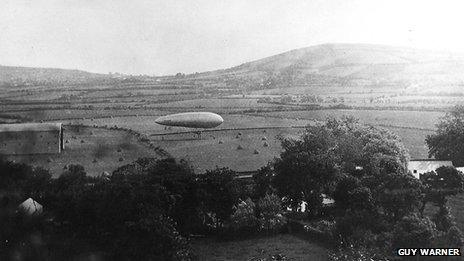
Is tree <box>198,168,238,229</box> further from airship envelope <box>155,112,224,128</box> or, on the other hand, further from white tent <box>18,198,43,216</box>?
airship envelope <box>155,112,224,128</box>

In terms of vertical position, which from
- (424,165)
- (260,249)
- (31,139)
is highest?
(31,139)

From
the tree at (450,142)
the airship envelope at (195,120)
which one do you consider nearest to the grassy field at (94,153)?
the airship envelope at (195,120)

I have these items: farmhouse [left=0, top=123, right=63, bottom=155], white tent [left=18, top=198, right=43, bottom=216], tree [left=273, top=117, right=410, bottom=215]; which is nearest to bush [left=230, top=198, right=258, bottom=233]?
tree [left=273, top=117, right=410, bottom=215]

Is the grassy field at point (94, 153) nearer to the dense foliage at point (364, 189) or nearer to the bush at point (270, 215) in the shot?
the dense foliage at point (364, 189)

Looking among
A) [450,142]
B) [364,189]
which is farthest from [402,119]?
[364,189]

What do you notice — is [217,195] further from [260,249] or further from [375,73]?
[375,73]

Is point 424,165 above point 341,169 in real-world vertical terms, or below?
below

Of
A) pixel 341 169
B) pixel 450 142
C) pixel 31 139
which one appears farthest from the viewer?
pixel 31 139
